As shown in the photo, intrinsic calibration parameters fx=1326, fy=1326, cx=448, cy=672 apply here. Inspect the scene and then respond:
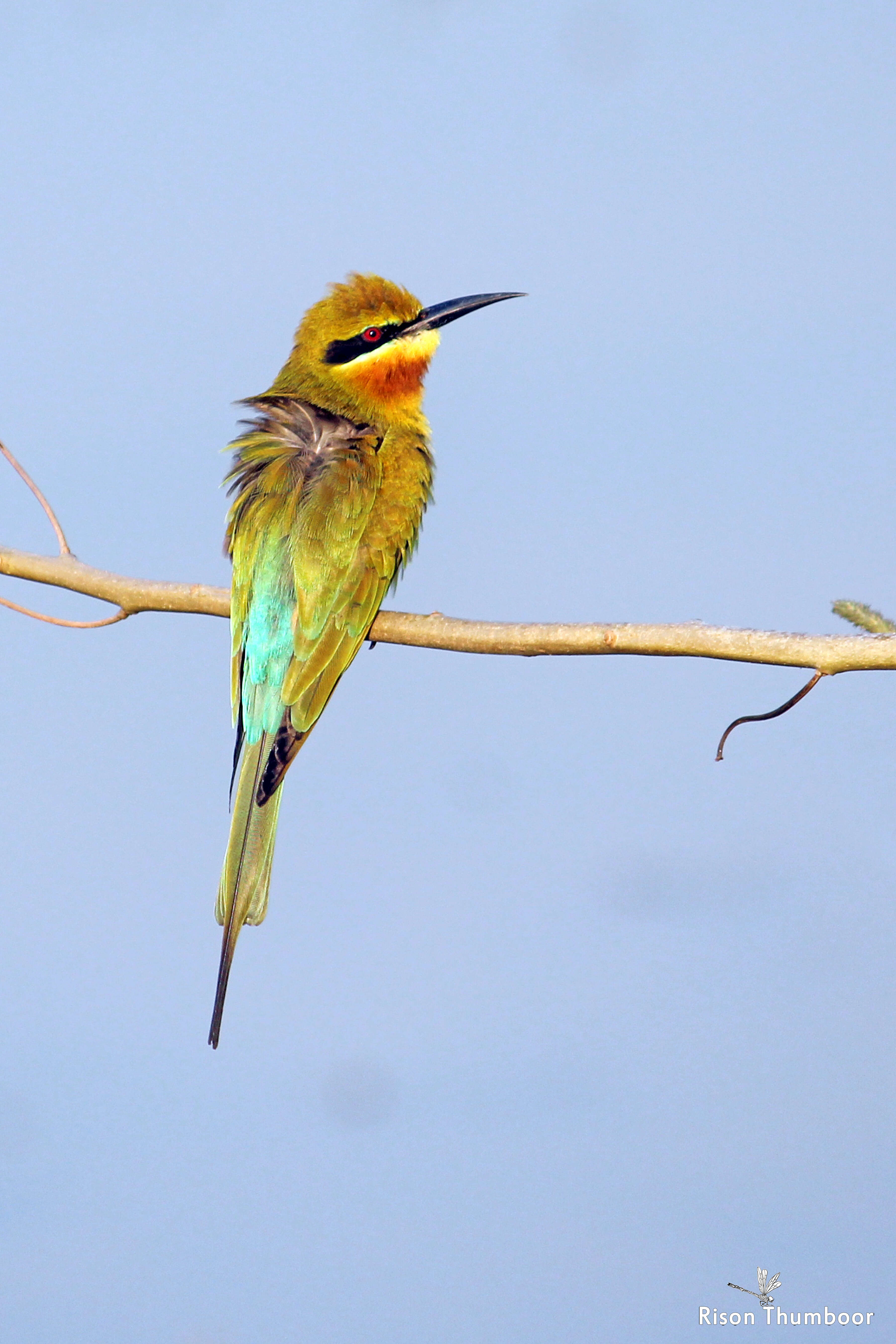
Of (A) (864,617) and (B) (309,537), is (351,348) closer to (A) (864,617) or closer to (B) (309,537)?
(B) (309,537)

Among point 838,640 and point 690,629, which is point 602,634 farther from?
point 838,640

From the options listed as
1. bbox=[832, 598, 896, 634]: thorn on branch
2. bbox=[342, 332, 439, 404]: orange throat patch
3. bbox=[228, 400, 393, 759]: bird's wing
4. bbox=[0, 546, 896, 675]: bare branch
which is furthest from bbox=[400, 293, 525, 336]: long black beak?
bbox=[832, 598, 896, 634]: thorn on branch

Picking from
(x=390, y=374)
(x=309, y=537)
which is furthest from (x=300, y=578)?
(x=390, y=374)

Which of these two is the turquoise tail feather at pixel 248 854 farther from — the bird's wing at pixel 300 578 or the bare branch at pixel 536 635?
the bare branch at pixel 536 635

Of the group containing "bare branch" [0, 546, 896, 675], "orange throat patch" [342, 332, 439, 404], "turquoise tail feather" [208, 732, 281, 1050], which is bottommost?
"turquoise tail feather" [208, 732, 281, 1050]

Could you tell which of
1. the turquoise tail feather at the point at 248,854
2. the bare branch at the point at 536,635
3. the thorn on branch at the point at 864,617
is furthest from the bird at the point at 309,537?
the thorn on branch at the point at 864,617

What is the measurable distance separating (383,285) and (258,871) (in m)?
1.55

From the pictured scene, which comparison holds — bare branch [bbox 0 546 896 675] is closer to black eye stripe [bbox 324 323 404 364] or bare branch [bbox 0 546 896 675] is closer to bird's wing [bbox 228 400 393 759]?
bird's wing [bbox 228 400 393 759]

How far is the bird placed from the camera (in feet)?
8.10

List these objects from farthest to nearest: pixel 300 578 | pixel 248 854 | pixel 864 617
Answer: pixel 300 578
pixel 248 854
pixel 864 617

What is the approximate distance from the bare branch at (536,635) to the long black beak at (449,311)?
3.48 ft

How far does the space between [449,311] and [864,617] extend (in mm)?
1834

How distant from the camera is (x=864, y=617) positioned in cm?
175

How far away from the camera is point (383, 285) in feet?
10.5
